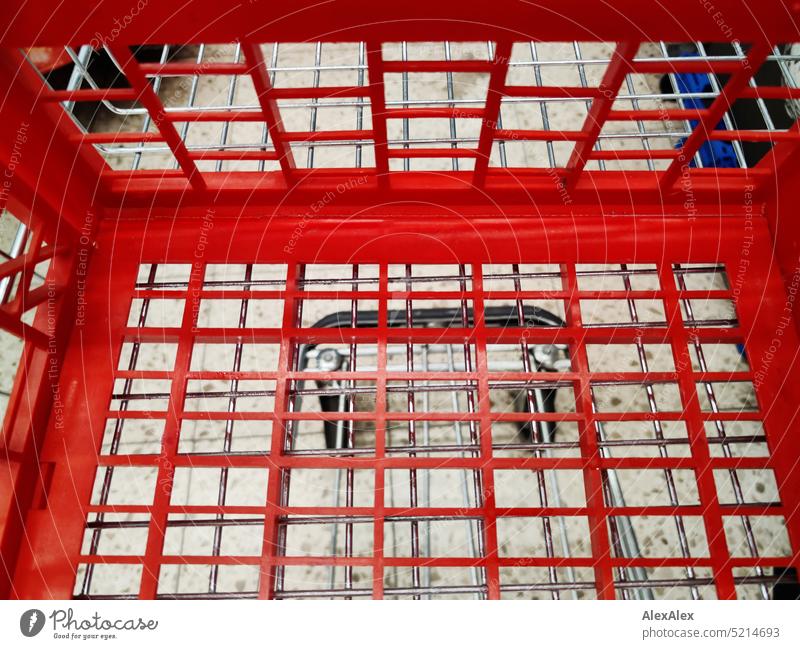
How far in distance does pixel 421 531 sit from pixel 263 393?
567 millimetres

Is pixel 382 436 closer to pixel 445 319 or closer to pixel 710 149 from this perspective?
pixel 445 319

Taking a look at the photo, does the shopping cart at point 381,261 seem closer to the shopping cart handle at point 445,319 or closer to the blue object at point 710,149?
the shopping cart handle at point 445,319

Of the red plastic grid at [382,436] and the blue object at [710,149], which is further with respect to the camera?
the blue object at [710,149]

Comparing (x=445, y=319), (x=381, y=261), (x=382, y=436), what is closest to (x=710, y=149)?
(x=445, y=319)

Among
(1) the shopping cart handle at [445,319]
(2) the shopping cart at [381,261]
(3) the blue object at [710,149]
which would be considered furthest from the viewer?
(3) the blue object at [710,149]

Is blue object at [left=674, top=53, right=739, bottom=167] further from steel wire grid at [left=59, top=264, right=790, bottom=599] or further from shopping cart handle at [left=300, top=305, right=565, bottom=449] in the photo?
A: shopping cart handle at [left=300, top=305, right=565, bottom=449]

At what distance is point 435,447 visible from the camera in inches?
25.9

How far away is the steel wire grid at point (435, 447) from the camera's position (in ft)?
2.01

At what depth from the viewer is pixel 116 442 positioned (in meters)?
0.66

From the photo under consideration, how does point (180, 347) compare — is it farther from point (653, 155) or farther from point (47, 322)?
point (653, 155)

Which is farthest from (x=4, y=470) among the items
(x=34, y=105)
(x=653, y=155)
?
(x=653, y=155)

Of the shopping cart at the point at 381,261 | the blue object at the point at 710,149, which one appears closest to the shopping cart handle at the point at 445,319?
the shopping cart at the point at 381,261

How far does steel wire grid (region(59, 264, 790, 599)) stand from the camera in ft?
2.01

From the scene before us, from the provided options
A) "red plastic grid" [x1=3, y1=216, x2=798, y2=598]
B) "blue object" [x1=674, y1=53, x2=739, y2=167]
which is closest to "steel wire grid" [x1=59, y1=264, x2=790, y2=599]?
"red plastic grid" [x1=3, y1=216, x2=798, y2=598]
